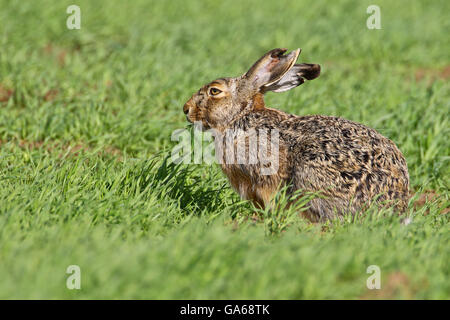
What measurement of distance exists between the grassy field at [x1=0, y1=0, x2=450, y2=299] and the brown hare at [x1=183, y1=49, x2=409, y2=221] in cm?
24

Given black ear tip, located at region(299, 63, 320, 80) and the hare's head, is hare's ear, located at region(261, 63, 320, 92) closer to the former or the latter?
black ear tip, located at region(299, 63, 320, 80)

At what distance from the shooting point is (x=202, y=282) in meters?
3.86

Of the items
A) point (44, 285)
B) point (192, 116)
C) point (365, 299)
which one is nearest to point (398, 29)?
point (192, 116)

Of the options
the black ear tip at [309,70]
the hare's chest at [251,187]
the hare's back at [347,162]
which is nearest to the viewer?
the hare's back at [347,162]

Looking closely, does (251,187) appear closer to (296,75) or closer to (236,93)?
(236,93)

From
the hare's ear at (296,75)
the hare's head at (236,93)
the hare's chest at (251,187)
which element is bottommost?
the hare's chest at (251,187)

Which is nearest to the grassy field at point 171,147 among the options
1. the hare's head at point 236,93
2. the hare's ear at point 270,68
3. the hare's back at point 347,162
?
the hare's back at point 347,162

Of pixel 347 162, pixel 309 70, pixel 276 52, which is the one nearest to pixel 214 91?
pixel 276 52

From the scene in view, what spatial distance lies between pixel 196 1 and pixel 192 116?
335 inches

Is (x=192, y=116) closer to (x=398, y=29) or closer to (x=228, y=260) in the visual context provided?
(x=228, y=260)

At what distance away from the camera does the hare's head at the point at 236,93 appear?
19.9 ft

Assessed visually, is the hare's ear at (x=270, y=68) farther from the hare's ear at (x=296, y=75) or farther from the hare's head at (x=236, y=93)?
the hare's ear at (x=296, y=75)

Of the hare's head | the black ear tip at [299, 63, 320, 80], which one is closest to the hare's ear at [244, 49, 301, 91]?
the hare's head

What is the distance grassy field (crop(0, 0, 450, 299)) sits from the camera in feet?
12.9
